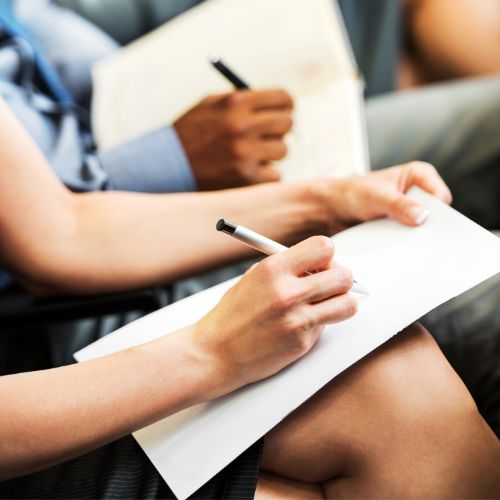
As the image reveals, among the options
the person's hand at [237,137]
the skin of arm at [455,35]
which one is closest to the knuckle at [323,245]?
the person's hand at [237,137]

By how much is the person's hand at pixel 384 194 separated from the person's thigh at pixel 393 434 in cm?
13

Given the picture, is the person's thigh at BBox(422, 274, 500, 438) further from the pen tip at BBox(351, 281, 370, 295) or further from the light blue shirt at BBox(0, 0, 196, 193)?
the light blue shirt at BBox(0, 0, 196, 193)

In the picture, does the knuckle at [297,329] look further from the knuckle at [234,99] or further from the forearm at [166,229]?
the knuckle at [234,99]

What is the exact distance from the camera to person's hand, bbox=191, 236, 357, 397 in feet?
1.51

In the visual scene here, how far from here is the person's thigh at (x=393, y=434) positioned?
47 cm

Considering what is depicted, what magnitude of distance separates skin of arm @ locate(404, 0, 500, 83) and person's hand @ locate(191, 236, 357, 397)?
0.86 m

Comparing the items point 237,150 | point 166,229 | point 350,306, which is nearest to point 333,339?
→ point 350,306

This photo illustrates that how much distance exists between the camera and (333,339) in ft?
1.60

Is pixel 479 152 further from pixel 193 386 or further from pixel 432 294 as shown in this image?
pixel 193 386

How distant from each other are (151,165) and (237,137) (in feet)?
0.41

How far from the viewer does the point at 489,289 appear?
2.01 ft

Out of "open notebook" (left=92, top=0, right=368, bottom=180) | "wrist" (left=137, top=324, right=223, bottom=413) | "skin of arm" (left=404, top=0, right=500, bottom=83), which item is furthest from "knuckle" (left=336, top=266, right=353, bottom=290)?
"skin of arm" (left=404, top=0, right=500, bottom=83)

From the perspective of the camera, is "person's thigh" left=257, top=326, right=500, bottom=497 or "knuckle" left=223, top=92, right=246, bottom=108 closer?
"person's thigh" left=257, top=326, right=500, bottom=497

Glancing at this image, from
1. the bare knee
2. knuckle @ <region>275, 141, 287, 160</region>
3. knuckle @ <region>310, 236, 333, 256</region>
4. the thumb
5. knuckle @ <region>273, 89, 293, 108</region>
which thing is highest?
knuckle @ <region>310, 236, 333, 256</region>
